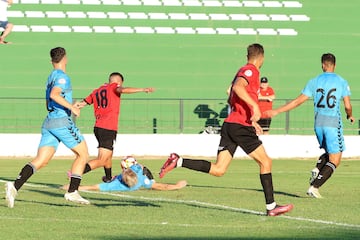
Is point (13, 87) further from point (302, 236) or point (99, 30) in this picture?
point (302, 236)

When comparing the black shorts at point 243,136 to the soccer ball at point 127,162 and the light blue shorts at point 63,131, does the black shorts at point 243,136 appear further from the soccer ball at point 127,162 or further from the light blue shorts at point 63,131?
the soccer ball at point 127,162

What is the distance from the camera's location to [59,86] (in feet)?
45.6

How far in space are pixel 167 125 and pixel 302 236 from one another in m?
20.2

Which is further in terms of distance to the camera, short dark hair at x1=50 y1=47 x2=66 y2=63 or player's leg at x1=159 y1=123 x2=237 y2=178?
short dark hair at x1=50 y1=47 x2=66 y2=63

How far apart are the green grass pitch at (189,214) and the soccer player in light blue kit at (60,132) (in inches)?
13.1

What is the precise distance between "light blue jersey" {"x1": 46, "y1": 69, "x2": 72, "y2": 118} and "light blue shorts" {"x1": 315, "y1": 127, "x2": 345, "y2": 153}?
4026 mm

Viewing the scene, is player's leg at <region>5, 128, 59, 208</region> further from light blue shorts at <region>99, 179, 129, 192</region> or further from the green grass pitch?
light blue shorts at <region>99, 179, 129, 192</region>

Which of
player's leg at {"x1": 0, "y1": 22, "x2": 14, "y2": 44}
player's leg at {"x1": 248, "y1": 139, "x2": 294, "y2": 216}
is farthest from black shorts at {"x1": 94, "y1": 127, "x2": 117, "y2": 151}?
player's leg at {"x1": 0, "y1": 22, "x2": 14, "y2": 44}

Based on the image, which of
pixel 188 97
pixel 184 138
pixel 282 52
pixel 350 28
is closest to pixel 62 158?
pixel 184 138

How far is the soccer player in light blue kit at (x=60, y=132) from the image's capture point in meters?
14.0

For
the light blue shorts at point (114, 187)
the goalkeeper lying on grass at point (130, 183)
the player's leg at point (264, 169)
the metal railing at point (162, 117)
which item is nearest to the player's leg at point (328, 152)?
the goalkeeper lying on grass at point (130, 183)

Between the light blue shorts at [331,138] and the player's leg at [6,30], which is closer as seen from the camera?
the light blue shorts at [331,138]

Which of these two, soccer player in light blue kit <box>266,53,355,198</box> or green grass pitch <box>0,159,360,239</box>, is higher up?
soccer player in light blue kit <box>266,53,355,198</box>

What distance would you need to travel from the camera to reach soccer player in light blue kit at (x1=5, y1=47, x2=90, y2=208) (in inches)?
553
